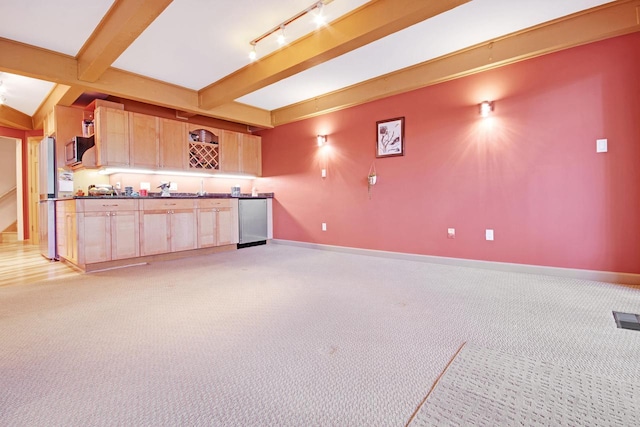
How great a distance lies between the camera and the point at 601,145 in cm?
287

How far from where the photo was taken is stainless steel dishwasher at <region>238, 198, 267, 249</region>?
5.31m

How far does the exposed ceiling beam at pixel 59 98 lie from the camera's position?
12.6ft

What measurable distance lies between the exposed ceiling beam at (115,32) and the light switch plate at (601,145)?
4.05 m

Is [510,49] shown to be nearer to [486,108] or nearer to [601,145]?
[486,108]

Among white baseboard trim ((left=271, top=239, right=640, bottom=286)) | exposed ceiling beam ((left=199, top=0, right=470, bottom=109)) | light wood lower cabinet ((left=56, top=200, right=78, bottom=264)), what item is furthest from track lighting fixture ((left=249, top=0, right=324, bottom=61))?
white baseboard trim ((left=271, top=239, right=640, bottom=286))

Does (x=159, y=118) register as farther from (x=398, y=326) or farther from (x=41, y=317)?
(x=398, y=326)

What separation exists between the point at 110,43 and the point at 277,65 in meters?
1.64

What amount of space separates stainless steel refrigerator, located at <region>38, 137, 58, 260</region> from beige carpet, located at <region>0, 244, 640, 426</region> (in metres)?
1.55

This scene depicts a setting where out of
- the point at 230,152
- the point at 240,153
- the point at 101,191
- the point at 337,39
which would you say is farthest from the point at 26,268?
the point at 337,39

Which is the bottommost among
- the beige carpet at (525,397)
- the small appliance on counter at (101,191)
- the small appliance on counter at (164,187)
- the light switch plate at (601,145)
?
the beige carpet at (525,397)

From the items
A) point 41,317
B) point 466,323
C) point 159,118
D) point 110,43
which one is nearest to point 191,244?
point 159,118

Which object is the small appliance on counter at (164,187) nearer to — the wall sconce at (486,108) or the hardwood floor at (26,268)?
the hardwood floor at (26,268)

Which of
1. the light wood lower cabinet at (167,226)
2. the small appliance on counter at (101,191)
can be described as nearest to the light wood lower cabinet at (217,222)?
the light wood lower cabinet at (167,226)

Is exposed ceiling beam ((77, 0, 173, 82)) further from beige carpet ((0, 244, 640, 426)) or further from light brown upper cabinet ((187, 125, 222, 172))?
beige carpet ((0, 244, 640, 426))
